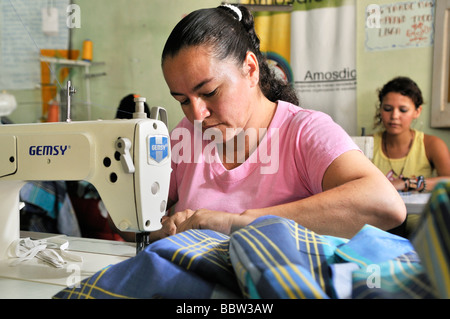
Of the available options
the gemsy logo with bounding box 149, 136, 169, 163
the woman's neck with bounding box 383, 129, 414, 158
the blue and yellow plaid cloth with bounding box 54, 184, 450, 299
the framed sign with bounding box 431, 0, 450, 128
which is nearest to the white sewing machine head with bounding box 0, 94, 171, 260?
the gemsy logo with bounding box 149, 136, 169, 163

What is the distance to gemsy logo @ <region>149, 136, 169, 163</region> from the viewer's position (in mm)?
881

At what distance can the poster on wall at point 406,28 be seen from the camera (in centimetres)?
181

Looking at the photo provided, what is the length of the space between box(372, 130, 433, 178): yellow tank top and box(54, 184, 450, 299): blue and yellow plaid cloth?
81.5 inches

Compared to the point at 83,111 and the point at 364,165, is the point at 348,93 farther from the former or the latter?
the point at 83,111

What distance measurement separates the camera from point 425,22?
196cm

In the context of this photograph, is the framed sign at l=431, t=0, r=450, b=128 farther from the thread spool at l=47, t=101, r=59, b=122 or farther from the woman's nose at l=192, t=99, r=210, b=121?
the thread spool at l=47, t=101, r=59, b=122

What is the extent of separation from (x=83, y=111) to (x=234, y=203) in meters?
0.75

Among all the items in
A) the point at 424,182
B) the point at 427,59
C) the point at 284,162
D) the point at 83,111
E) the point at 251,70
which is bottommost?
the point at 424,182

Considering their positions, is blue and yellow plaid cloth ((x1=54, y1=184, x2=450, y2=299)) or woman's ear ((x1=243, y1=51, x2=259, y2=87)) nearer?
blue and yellow plaid cloth ((x1=54, y1=184, x2=450, y2=299))

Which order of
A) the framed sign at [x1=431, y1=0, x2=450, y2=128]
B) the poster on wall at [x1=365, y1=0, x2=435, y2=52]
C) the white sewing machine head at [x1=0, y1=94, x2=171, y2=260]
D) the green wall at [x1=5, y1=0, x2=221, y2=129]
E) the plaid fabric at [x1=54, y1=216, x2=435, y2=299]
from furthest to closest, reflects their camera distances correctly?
the framed sign at [x1=431, y1=0, x2=450, y2=128], the poster on wall at [x1=365, y1=0, x2=435, y2=52], the green wall at [x1=5, y1=0, x2=221, y2=129], the white sewing machine head at [x1=0, y1=94, x2=171, y2=260], the plaid fabric at [x1=54, y1=216, x2=435, y2=299]

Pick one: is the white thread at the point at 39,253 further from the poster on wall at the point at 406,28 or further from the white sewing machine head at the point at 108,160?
the poster on wall at the point at 406,28

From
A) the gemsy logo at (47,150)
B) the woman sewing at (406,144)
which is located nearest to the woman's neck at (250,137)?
the gemsy logo at (47,150)

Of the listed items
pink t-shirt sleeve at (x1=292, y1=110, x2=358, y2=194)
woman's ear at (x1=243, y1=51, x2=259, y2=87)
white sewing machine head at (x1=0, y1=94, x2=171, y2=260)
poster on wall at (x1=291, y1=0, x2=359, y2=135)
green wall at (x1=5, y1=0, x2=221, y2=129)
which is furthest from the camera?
poster on wall at (x1=291, y1=0, x2=359, y2=135)
